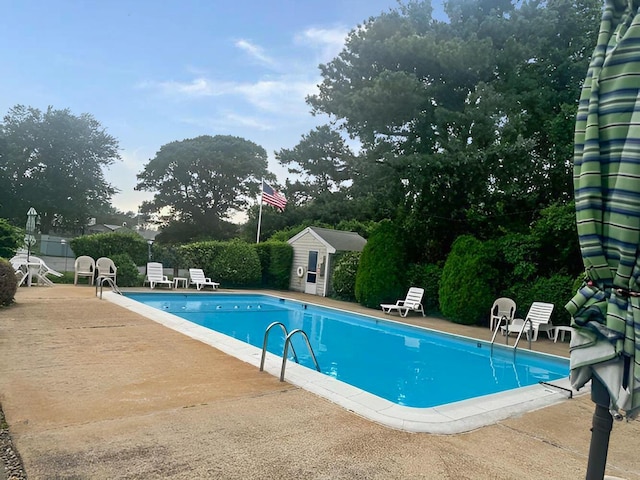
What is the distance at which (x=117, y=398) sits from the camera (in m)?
3.88

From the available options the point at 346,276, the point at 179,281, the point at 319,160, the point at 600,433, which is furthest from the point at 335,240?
the point at 600,433

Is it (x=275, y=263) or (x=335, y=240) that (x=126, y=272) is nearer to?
(x=275, y=263)

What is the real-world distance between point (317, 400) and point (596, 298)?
296 cm

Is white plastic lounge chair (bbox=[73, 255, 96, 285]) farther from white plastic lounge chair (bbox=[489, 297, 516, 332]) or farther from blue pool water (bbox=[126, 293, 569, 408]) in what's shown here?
white plastic lounge chair (bbox=[489, 297, 516, 332])

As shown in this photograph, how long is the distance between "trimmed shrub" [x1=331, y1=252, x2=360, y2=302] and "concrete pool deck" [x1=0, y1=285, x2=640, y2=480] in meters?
10.2

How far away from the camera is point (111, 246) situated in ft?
52.0

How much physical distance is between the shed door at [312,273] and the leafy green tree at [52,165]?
970 inches

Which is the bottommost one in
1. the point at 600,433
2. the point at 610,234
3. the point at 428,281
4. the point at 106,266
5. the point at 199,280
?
the point at 199,280

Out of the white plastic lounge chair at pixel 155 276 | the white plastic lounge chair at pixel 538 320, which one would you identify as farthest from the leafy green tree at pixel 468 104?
the white plastic lounge chair at pixel 155 276

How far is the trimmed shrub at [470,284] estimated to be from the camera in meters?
11.1

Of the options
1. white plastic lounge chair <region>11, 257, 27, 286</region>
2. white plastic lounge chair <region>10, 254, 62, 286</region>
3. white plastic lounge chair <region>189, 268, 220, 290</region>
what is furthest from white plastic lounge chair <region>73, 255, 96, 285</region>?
white plastic lounge chair <region>189, 268, 220, 290</region>

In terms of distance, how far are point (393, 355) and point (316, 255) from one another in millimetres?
9470

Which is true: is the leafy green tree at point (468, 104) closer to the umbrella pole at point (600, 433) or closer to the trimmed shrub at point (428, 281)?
the trimmed shrub at point (428, 281)

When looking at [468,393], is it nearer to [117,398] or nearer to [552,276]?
[117,398]
